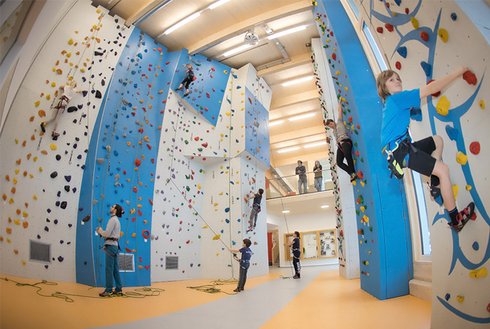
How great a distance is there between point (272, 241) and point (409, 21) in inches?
556

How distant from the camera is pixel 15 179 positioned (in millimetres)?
2168

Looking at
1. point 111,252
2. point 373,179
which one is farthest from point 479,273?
point 111,252

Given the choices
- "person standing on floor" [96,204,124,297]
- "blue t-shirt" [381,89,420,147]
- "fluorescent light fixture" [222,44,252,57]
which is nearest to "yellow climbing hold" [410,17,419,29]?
"blue t-shirt" [381,89,420,147]

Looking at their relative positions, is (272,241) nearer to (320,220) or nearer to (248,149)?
(320,220)

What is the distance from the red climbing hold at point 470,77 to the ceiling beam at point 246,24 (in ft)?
21.7

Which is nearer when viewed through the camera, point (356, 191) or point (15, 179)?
point (15, 179)

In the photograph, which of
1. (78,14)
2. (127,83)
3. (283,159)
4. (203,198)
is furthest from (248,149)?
(283,159)

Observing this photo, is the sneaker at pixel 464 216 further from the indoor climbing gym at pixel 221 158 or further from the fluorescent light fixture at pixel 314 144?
Answer: the fluorescent light fixture at pixel 314 144

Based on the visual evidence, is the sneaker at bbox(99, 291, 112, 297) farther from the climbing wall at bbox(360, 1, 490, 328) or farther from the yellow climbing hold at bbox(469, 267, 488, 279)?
the yellow climbing hold at bbox(469, 267, 488, 279)

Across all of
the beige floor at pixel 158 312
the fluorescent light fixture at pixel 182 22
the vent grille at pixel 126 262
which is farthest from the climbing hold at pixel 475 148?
the fluorescent light fixture at pixel 182 22

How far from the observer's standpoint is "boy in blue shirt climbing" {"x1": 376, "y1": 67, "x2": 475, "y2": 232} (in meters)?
1.57

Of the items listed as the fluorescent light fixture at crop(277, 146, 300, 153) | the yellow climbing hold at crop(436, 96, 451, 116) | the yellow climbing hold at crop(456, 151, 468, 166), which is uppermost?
the fluorescent light fixture at crop(277, 146, 300, 153)

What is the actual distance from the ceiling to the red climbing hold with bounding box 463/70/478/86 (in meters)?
6.54

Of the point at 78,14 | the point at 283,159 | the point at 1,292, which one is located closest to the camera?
the point at 1,292
